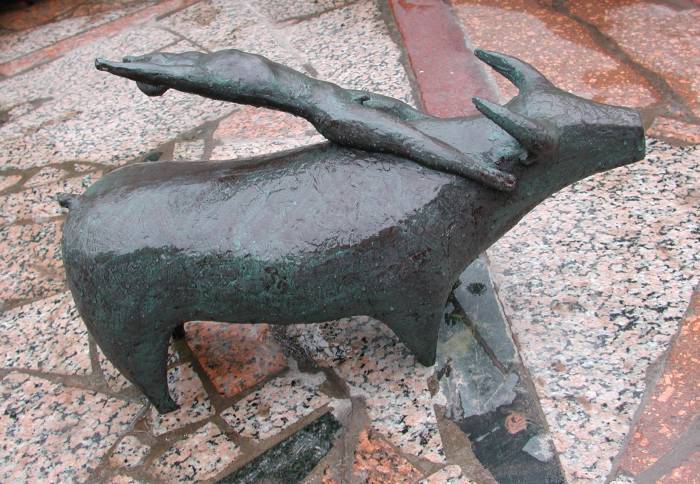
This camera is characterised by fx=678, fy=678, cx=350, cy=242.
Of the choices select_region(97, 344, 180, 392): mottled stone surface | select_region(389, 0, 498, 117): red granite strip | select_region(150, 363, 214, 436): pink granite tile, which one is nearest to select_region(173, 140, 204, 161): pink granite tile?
select_region(389, 0, 498, 117): red granite strip

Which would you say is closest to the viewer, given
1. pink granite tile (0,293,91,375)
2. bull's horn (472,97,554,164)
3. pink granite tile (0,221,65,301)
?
bull's horn (472,97,554,164)

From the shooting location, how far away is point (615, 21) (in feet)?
13.6

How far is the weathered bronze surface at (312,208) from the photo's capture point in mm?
1863

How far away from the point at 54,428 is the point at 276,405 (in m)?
0.80

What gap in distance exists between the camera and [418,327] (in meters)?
2.10

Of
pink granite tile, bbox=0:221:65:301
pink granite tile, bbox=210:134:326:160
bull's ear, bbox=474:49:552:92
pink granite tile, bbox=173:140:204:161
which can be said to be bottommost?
pink granite tile, bbox=0:221:65:301

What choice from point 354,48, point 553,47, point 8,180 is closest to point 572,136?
point 553,47

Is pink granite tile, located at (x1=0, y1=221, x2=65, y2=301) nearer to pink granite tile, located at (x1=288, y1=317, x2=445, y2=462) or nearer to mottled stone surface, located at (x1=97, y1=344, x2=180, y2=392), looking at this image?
mottled stone surface, located at (x1=97, y1=344, x2=180, y2=392)

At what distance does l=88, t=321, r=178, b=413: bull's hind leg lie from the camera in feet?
6.52

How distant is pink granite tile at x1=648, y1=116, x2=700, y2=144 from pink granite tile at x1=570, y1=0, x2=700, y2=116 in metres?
0.14

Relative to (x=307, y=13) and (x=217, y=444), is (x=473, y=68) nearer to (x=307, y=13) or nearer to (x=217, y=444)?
(x=307, y=13)

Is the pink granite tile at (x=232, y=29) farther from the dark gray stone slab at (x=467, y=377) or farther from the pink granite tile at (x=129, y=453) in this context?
the pink granite tile at (x=129, y=453)

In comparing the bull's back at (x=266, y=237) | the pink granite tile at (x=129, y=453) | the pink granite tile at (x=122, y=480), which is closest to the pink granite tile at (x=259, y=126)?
the bull's back at (x=266, y=237)

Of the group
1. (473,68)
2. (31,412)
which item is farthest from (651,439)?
(473,68)
